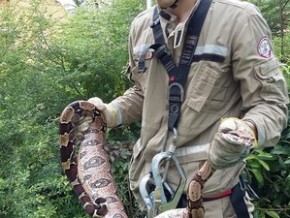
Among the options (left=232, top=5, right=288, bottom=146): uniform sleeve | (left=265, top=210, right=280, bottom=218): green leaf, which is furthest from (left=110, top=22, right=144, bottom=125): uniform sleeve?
(left=265, top=210, right=280, bottom=218): green leaf

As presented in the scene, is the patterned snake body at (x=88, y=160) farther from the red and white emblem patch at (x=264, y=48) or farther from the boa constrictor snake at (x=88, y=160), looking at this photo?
the red and white emblem patch at (x=264, y=48)

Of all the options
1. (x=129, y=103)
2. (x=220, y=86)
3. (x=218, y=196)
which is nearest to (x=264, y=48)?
(x=220, y=86)

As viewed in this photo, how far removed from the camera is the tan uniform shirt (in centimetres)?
308

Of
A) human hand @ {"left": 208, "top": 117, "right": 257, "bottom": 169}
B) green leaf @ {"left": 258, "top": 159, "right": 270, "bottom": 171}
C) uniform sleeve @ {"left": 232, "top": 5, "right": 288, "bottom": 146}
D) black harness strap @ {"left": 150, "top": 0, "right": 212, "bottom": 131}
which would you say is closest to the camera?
human hand @ {"left": 208, "top": 117, "right": 257, "bottom": 169}

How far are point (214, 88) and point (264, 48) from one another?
0.27 meters

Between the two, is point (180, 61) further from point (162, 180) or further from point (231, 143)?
point (231, 143)

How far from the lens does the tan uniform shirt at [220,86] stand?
3082 millimetres

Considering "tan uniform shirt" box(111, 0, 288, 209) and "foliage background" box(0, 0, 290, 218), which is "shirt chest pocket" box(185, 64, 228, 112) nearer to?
"tan uniform shirt" box(111, 0, 288, 209)

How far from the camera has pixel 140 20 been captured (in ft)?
11.5

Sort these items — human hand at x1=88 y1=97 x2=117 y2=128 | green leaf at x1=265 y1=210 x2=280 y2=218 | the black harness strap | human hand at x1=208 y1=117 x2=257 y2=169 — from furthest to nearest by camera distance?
green leaf at x1=265 y1=210 x2=280 y2=218
human hand at x1=88 y1=97 x2=117 y2=128
the black harness strap
human hand at x1=208 y1=117 x2=257 y2=169

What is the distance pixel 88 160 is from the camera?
3783 mm

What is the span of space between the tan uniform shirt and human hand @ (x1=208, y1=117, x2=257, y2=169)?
0.27 m

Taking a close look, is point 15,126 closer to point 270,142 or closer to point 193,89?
point 193,89

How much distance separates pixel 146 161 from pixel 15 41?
7.39ft
